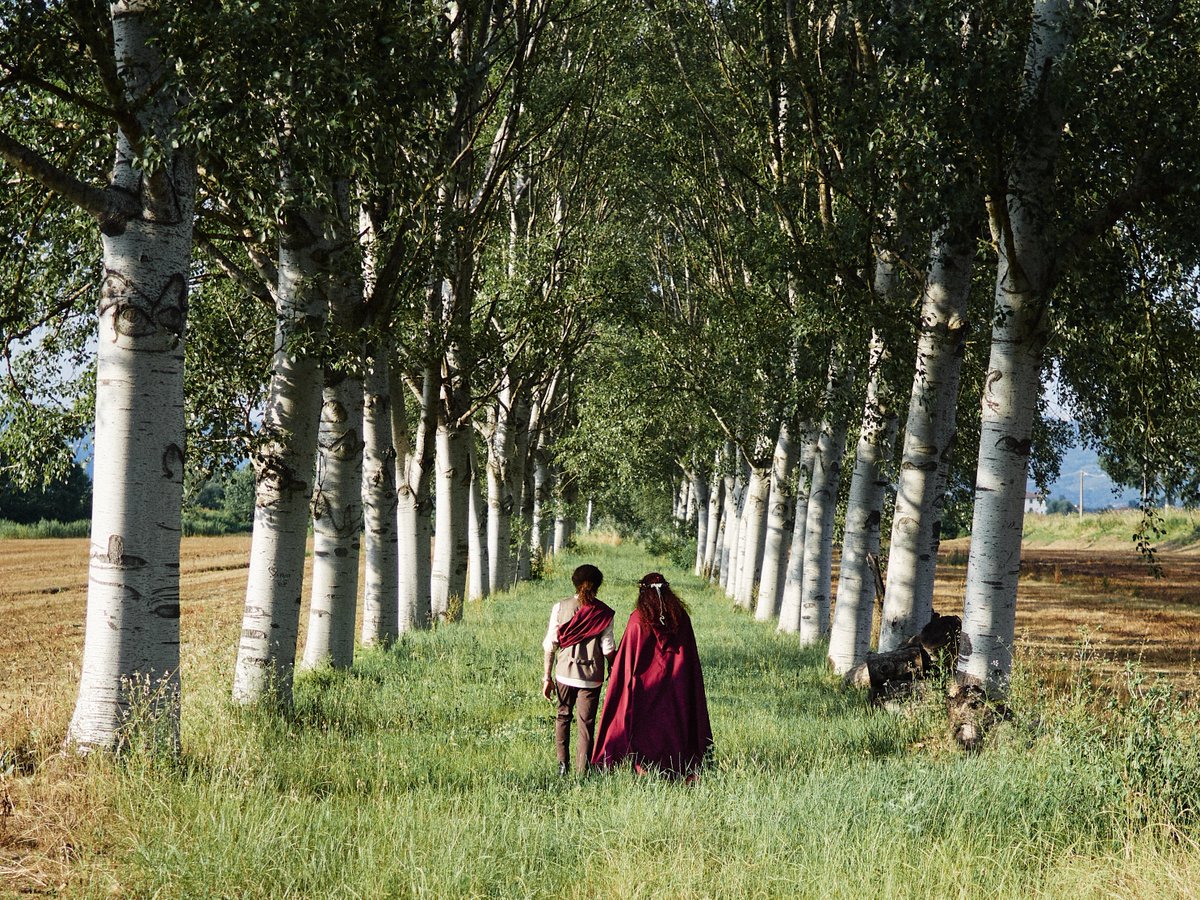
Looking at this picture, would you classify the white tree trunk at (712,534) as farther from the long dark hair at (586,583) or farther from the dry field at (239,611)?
the long dark hair at (586,583)

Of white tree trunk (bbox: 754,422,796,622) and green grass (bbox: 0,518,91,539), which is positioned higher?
white tree trunk (bbox: 754,422,796,622)

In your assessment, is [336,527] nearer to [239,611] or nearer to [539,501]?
[239,611]

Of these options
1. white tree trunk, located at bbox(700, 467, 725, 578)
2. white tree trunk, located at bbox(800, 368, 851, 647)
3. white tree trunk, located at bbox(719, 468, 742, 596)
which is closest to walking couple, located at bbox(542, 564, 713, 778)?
white tree trunk, located at bbox(800, 368, 851, 647)

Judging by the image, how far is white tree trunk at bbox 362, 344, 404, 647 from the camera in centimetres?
1343

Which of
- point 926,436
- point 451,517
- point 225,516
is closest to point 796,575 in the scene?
point 451,517

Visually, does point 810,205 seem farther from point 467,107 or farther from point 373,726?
point 373,726

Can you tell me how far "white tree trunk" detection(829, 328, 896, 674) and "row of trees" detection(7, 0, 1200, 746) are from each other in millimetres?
57

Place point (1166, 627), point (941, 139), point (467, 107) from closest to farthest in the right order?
point (941, 139)
point (467, 107)
point (1166, 627)

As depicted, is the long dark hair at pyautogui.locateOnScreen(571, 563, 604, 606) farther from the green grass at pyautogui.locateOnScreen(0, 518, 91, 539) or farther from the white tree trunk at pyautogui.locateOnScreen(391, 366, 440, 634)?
the green grass at pyautogui.locateOnScreen(0, 518, 91, 539)

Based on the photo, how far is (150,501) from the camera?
19.9ft

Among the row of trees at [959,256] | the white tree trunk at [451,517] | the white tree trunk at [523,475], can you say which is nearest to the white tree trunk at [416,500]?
the white tree trunk at [451,517]

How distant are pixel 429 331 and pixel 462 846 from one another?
424 inches

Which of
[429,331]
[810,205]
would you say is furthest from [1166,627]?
[429,331]

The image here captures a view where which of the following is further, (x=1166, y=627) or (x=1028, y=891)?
(x=1166, y=627)
